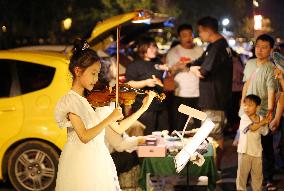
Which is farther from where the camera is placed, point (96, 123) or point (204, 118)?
point (204, 118)

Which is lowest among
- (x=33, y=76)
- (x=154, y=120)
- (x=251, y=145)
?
(x=251, y=145)

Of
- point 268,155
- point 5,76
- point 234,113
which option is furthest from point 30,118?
point 234,113

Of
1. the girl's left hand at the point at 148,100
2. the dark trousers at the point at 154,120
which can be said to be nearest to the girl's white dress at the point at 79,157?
the girl's left hand at the point at 148,100

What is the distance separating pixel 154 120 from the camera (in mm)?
→ 8469

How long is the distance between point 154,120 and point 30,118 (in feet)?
6.26

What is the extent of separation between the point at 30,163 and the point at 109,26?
92.4 inches

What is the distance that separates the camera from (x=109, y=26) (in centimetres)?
848

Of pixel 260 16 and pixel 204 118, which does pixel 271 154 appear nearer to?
pixel 260 16

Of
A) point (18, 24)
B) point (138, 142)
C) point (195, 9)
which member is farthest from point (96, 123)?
point (195, 9)

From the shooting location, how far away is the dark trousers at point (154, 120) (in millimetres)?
8414

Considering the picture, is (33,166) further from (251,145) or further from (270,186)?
(270,186)

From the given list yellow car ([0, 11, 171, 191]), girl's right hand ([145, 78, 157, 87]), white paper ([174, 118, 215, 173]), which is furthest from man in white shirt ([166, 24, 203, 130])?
white paper ([174, 118, 215, 173])

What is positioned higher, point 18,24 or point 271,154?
point 18,24

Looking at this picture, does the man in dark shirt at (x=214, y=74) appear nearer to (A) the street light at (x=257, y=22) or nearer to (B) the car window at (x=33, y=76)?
(A) the street light at (x=257, y=22)
